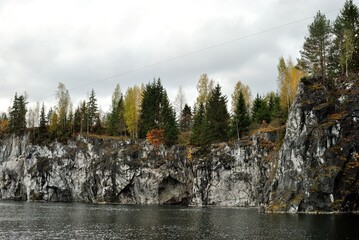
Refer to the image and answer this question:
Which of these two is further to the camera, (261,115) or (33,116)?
(33,116)

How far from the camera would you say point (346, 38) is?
75750mm

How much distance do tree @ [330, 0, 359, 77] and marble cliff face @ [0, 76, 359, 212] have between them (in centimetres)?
960

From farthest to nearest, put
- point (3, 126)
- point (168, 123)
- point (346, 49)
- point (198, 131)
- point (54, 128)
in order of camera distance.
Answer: point (3, 126), point (54, 128), point (168, 123), point (198, 131), point (346, 49)

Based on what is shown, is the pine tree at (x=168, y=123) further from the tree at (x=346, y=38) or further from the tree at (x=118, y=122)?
the tree at (x=346, y=38)

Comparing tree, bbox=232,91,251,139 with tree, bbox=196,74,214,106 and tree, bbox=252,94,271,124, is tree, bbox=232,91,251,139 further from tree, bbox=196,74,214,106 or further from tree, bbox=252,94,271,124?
tree, bbox=196,74,214,106

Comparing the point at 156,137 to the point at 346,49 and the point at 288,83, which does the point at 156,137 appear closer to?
the point at 288,83

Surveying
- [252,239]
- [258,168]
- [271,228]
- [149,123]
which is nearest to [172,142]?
[149,123]

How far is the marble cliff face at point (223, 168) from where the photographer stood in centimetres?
6253

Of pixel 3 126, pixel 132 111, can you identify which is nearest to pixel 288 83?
pixel 132 111

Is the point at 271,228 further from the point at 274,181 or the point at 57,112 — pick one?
the point at 57,112

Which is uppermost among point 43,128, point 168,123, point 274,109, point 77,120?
point 77,120

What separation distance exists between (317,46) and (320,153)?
85.8ft

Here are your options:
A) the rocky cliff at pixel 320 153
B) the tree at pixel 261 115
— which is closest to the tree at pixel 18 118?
the tree at pixel 261 115

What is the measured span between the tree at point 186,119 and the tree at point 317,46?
51413mm
